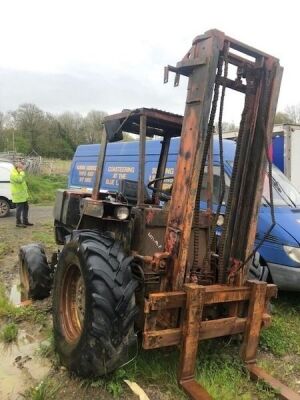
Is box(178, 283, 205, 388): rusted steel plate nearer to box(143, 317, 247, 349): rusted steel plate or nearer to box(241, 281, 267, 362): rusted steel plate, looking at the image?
box(143, 317, 247, 349): rusted steel plate

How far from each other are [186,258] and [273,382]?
1282 millimetres

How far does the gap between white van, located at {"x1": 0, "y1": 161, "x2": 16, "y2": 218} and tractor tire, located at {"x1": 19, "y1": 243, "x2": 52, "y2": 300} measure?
952 cm

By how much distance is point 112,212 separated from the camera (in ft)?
12.9

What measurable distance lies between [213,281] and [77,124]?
39.5 m

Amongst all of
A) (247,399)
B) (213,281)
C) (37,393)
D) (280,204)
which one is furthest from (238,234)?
(280,204)

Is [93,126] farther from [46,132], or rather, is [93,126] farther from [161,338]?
[161,338]

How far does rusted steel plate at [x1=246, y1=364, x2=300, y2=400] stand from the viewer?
341 centimetres

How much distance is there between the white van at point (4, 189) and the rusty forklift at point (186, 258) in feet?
36.5

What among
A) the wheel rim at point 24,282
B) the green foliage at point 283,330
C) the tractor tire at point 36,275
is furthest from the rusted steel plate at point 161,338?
the wheel rim at point 24,282

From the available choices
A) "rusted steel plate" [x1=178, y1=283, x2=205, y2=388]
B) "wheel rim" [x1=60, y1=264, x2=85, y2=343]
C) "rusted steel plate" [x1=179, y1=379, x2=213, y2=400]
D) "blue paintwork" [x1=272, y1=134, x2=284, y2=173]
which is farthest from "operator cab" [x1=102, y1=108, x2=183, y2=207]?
"blue paintwork" [x1=272, y1=134, x2=284, y2=173]

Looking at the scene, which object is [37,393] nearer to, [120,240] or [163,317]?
[163,317]

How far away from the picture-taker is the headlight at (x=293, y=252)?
5448 millimetres

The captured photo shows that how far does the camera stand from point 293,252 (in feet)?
18.0

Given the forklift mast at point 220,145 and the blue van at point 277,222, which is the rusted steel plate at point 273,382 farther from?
the blue van at point 277,222
